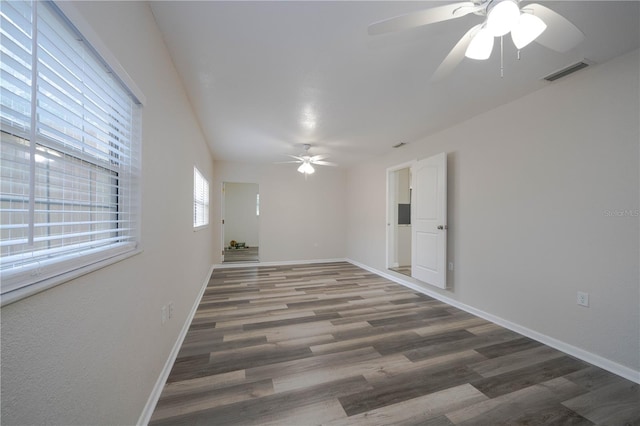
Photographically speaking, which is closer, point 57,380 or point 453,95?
point 57,380

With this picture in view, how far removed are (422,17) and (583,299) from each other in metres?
2.63

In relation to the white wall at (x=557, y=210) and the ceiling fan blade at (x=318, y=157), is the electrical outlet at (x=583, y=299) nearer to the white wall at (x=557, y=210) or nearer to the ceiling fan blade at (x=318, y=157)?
the white wall at (x=557, y=210)

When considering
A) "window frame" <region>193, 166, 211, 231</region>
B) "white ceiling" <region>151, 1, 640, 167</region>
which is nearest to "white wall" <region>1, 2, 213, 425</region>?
"white ceiling" <region>151, 1, 640, 167</region>

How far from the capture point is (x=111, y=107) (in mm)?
1070

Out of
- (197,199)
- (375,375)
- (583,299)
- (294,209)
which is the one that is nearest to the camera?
(375,375)

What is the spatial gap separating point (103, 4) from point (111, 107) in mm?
400

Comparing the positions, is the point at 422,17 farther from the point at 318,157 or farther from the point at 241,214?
the point at 241,214

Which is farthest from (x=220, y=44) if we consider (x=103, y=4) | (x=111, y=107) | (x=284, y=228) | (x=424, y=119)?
(x=284, y=228)

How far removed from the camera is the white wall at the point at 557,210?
1.84 m

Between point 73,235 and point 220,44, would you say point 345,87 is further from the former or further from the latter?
point 73,235

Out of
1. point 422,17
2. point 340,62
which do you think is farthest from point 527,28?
point 340,62

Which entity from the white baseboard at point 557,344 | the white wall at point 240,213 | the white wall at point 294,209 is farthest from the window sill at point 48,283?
the white wall at point 240,213

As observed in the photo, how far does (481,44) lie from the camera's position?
1.28 metres

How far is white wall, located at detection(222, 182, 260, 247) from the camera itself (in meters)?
8.63
